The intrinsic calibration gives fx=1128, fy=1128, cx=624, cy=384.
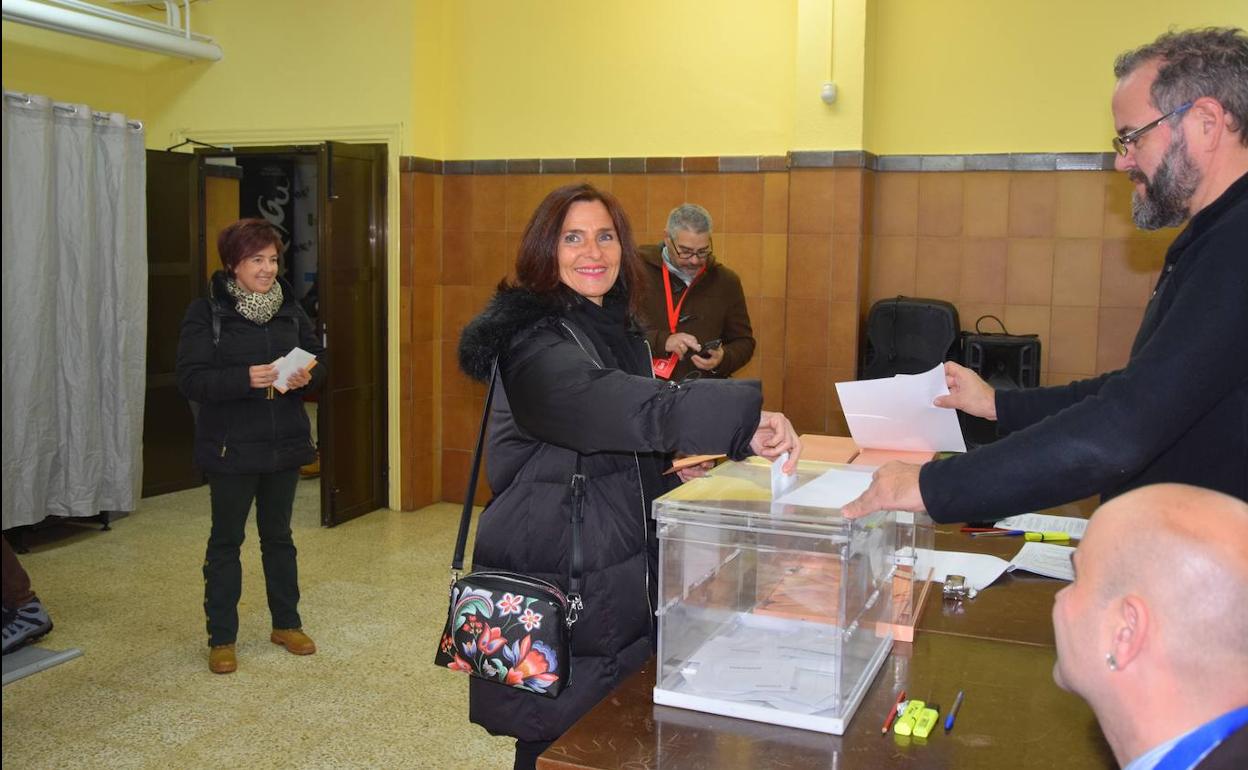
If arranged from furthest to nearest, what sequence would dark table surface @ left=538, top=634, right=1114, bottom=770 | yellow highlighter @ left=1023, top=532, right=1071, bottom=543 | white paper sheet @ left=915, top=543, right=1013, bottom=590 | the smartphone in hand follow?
1. the smartphone in hand
2. yellow highlighter @ left=1023, top=532, right=1071, bottom=543
3. white paper sheet @ left=915, top=543, right=1013, bottom=590
4. dark table surface @ left=538, top=634, right=1114, bottom=770

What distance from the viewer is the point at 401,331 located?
697 cm

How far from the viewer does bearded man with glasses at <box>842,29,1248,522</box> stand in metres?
1.79

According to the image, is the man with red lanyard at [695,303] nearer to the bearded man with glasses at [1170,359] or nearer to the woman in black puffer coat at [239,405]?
the woman in black puffer coat at [239,405]

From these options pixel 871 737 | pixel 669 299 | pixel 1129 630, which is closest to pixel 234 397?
pixel 669 299

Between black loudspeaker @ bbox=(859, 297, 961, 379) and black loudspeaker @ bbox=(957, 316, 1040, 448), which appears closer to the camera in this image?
black loudspeaker @ bbox=(957, 316, 1040, 448)

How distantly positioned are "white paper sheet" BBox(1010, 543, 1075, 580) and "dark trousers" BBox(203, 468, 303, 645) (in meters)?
2.84

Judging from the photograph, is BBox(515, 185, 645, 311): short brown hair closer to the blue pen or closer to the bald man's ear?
the blue pen

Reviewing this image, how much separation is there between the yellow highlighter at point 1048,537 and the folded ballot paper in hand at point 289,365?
2734 mm

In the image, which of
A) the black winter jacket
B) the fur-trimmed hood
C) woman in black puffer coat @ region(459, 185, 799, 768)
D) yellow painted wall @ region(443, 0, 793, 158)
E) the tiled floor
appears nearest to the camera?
the black winter jacket

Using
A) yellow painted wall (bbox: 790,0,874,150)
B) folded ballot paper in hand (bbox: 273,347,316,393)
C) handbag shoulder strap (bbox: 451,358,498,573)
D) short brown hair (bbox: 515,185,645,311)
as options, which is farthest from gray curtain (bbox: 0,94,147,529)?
short brown hair (bbox: 515,185,645,311)

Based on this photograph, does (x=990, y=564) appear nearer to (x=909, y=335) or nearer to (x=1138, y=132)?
(x=1138, y=132)

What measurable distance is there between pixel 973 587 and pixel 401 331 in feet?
16.3

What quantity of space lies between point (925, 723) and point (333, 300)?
17.4 ft

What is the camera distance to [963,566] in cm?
279
